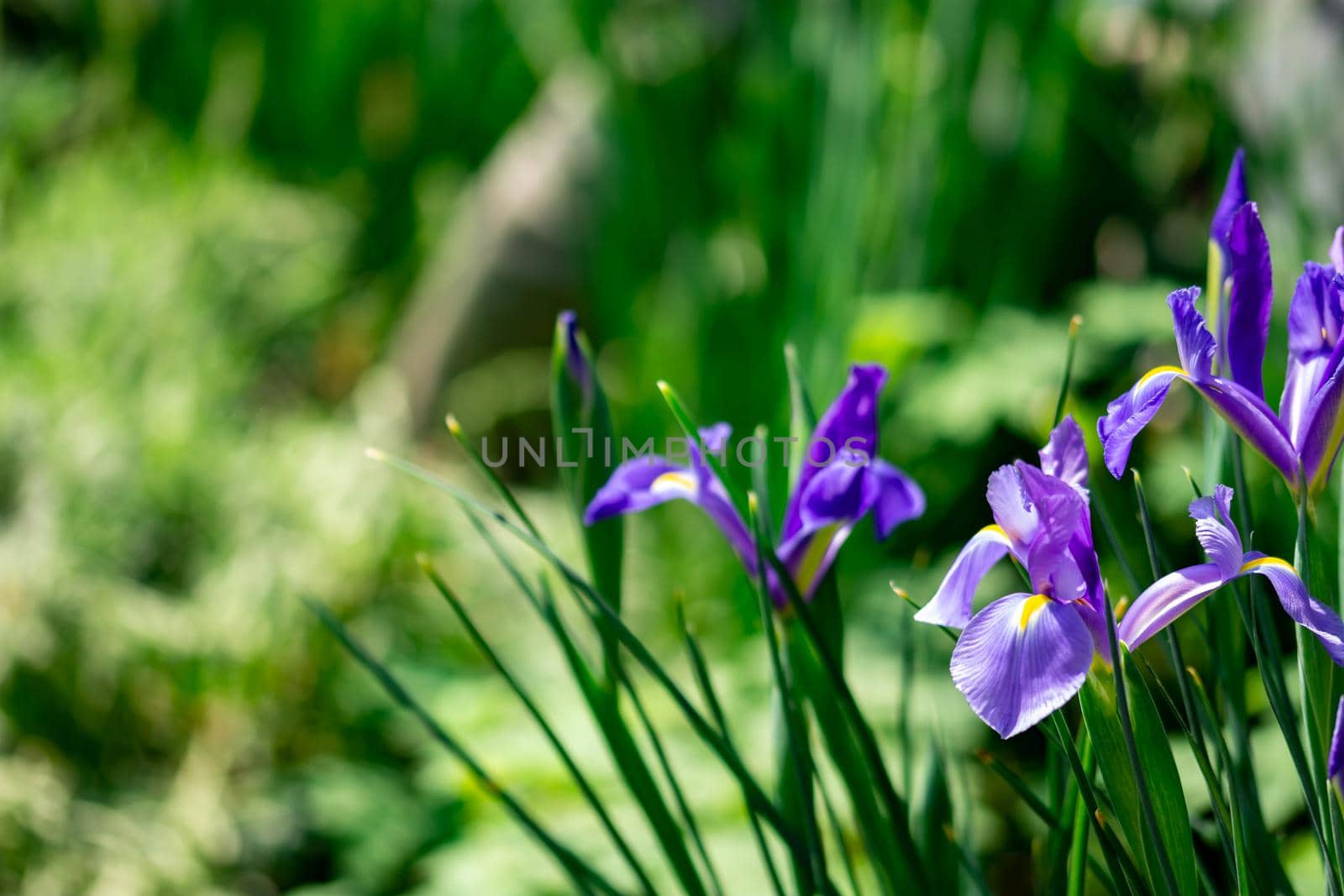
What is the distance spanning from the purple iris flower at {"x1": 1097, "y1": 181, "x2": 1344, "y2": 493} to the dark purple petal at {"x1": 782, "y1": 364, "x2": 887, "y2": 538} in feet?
0.43

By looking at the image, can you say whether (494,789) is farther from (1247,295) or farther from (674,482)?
(1247,295)

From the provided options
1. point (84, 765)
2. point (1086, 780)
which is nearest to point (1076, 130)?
point (1086, 780)

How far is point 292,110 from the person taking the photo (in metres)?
3.02

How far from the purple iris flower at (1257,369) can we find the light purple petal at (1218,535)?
0.10ft

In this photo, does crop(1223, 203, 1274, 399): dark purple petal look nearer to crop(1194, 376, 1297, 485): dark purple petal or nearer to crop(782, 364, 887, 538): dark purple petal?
crop(1194, 376, 1297, 485): dark purple petal

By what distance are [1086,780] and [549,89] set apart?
232 centimetres

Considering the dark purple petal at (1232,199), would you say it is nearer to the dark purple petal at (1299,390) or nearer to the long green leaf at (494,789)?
the dark purple petal at (1299,390)

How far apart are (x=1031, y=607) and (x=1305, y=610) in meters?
0.09

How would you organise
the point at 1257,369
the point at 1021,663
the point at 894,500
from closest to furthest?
1. the point at 1021,663
2. the point at 1257,369
3. the point at 894,500

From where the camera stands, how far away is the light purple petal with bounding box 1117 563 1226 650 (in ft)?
1.23

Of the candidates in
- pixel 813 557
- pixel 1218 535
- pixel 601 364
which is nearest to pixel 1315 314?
pixel 1218 535

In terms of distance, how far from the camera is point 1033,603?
14.4 inches

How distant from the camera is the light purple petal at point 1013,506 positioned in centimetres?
39

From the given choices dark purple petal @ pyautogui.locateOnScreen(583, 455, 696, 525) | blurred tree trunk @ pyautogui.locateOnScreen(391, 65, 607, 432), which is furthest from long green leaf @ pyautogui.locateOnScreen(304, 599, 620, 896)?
blurred tree trunk @ pyautogui.locateOnScreen(391, 65, 607, 432)
